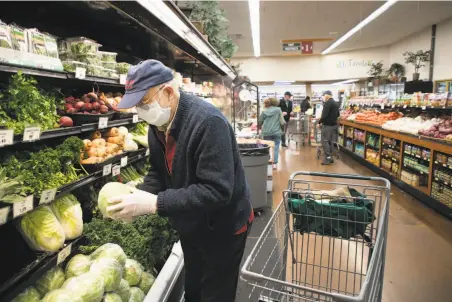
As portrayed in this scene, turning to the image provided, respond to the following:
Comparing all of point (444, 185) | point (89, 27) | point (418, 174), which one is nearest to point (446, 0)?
point (418, 174)

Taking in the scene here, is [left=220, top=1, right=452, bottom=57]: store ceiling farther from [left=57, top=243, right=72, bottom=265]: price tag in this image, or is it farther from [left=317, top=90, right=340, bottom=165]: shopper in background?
[left=57, top=243, right=72, bottom=265]: price tag

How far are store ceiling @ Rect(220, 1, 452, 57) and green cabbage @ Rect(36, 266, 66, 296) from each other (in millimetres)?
7758

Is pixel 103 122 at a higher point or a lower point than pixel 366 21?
lower

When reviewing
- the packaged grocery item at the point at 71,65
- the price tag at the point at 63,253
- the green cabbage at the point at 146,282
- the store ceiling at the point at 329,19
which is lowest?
the green cabbage at the point at 146,282

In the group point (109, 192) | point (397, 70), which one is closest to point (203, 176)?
point (109, 192)

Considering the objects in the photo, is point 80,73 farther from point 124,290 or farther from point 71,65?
point 124,290

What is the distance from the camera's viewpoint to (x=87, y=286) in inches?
69.8

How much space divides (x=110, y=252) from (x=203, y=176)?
0.96 m

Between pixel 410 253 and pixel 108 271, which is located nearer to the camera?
pixel 108 271

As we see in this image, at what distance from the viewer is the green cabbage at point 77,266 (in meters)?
1.98

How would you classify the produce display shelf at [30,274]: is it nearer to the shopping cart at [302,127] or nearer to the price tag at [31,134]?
the price tag at [31,134]

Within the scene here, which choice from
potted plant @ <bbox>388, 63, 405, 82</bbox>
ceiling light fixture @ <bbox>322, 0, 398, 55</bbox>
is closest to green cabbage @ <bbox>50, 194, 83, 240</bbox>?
ceiling light fixture @ <bbox>322, 0, 398, 55</bbox>

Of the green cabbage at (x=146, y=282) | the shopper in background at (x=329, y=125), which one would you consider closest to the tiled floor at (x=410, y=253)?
the green cabbage at (x=146, y=282)

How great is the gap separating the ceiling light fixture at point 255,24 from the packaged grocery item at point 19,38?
627 centimetres
